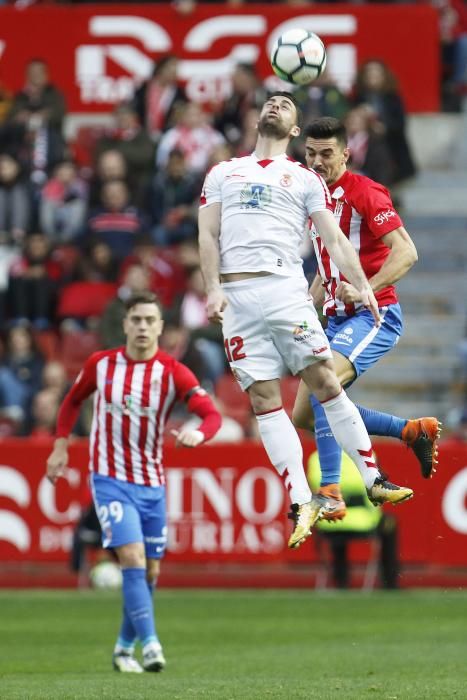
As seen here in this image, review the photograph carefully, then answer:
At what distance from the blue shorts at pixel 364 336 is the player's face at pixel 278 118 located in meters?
1.36

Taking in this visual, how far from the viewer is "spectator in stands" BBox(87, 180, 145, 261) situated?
2241cm

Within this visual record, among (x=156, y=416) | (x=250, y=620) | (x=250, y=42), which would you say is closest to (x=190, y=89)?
(x=250, y=42)

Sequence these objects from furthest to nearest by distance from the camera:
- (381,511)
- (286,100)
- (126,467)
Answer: (381,511) < (126,467) < (286,100)

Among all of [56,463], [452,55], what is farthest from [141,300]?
[452,55]

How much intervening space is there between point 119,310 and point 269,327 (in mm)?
9568

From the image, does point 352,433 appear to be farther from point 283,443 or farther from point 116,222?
point 116,222

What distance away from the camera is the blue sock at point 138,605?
13.0 m

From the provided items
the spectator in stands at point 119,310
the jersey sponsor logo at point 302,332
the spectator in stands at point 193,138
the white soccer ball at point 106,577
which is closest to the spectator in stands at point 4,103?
the spectator in stands at point 193,138

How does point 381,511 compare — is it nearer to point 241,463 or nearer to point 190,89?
point 241,463

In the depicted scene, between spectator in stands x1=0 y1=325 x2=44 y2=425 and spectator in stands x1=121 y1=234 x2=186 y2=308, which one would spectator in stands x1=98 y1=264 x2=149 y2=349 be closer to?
spectator in stands x1=121 y1=234 x2=186 y2=308

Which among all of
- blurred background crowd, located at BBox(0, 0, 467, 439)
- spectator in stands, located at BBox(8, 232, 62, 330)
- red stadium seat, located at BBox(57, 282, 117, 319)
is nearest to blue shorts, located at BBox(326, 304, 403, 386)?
blurred background crowd, located at BBox(0, 0, 467, 439)

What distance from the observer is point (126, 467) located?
1338 centimetres

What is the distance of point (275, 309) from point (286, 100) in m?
1.25

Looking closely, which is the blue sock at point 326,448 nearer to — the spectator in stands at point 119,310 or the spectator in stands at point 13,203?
the spectator in stands at point 119,310
